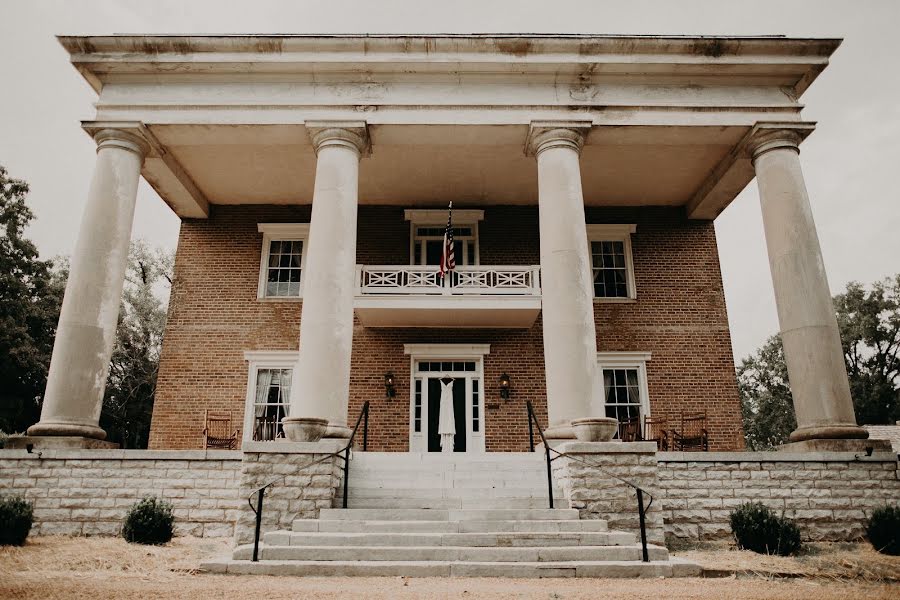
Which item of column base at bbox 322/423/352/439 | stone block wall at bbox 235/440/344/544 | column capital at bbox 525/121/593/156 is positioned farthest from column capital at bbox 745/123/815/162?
stone block wall at bbox 235/440/344/544

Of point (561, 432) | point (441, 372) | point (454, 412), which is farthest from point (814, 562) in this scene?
point (441, 372)

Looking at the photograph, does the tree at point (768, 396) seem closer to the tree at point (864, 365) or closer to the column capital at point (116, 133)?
the tree at point (864, 365)

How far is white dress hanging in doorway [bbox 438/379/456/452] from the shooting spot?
15.0 metres

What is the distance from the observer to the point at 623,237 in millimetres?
17281

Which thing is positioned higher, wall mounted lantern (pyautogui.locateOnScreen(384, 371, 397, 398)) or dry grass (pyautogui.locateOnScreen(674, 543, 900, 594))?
wall mounted lantern (pyautogui.locateOnScreen(384, 371, 397, 398))

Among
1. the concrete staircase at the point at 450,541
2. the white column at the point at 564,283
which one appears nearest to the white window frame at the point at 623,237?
the white column at the point at 564,283

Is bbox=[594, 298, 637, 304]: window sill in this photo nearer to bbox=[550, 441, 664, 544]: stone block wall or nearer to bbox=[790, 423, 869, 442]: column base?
bbox=[790, 423, 869, 442]: column base

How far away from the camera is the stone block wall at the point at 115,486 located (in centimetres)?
1016

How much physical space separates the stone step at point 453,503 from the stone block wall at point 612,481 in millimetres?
572

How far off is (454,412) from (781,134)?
9657 millimetres

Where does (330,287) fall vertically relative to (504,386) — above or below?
above

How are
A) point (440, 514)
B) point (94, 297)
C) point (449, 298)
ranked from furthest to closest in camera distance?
point (449, 298) → point (94, 297) → point (440, 514)

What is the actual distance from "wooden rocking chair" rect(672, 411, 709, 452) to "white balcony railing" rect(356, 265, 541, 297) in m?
4.70

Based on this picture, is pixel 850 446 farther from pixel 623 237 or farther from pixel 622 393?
pixel 623 237
